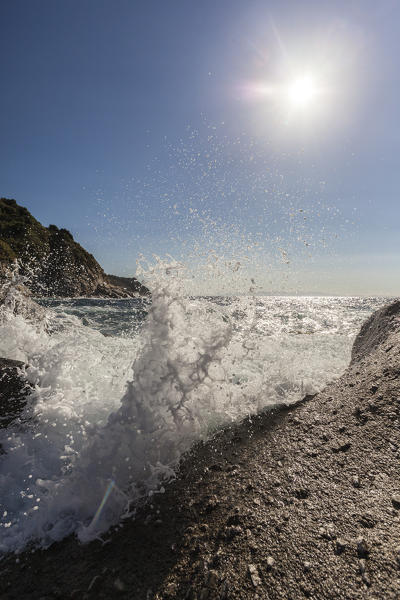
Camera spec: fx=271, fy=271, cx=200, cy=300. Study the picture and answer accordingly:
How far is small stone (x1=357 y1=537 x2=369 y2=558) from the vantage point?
1737mm

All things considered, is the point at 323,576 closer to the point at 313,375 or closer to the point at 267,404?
the point at 267,404

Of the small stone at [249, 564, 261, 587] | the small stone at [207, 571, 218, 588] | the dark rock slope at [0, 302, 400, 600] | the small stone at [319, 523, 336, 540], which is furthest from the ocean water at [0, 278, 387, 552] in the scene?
the small stone at [319, 523, 336, 540]

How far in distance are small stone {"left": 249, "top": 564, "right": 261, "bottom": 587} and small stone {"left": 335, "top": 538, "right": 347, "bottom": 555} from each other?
55cm

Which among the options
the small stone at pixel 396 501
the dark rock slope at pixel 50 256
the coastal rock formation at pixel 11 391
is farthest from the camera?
the dark rock slope at pixel 50 256

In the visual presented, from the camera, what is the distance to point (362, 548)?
5.83 ft

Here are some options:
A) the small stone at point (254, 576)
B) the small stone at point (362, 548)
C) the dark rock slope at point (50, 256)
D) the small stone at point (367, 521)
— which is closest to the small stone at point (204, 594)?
the small stone at point (254, 576)

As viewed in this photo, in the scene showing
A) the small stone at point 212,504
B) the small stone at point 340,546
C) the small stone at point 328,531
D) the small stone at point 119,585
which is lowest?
the small stone at point 119,585

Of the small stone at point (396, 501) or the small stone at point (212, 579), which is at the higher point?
the small stone at point (396, 501)

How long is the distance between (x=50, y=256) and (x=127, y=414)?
80.8 m

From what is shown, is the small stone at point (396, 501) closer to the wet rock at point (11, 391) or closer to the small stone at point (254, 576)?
the small stone at point (254, 576)

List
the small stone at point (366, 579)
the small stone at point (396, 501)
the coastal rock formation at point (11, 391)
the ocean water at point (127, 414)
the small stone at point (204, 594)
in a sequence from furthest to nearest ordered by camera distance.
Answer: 1. the coastal rock formation at point (11, 391)
2. the ocean water at point (127, 414)
3. the small stone at point (396, 501)
4. the small stone at point (204, 594)
5. the small stone at point (366, 579)

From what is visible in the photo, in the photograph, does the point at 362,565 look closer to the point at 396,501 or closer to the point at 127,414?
the point at 396,501

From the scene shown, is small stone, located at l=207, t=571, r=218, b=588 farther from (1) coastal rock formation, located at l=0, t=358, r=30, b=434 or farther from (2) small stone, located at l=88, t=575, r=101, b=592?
(1) coastal rock formation, located at l=0, t=358, r=30, b=434

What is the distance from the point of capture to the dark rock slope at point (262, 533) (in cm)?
170
